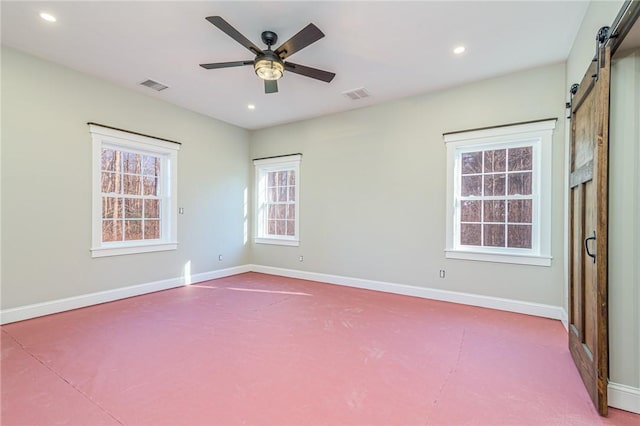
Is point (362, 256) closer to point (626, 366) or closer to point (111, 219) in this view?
point (626, 366)

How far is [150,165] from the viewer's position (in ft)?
15.8

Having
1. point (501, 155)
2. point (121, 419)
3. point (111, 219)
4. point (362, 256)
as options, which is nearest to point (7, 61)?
point (111, 219)

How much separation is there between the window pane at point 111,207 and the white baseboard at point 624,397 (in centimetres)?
556

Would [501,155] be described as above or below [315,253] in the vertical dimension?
above

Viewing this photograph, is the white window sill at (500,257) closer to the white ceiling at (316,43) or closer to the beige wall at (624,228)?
the beige wall at (624,228)

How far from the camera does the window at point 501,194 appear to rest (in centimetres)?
362

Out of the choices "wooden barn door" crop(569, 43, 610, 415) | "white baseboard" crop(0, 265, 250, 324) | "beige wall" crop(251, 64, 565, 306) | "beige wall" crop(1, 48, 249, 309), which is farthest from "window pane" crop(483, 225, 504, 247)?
"beige wall" crop(1, 48, 249, 309)

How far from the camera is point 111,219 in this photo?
4273mm

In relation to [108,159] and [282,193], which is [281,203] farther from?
[108,159]

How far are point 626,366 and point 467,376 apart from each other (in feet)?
3.10

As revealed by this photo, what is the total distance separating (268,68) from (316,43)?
65 cm

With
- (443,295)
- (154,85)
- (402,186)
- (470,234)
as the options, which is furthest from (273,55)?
(443,295)

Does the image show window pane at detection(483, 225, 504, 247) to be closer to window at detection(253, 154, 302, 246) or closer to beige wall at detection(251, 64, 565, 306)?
beige wall at detection(251, 64, 565, 306)

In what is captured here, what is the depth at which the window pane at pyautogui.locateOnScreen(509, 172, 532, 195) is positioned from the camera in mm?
3777
